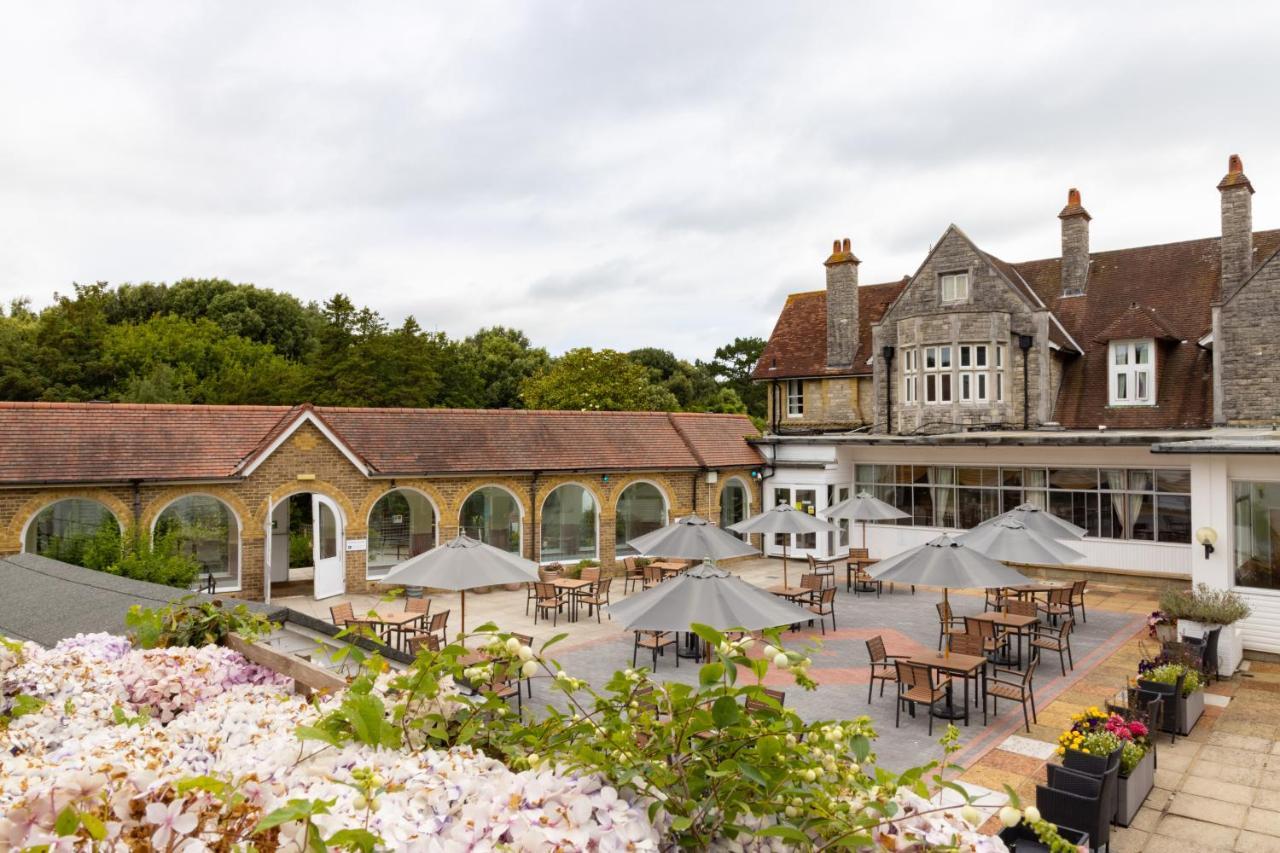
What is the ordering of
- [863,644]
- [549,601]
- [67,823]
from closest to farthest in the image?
[67,823], [863,644], [549,601]

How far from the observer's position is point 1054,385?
25.5 m

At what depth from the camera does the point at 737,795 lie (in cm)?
211

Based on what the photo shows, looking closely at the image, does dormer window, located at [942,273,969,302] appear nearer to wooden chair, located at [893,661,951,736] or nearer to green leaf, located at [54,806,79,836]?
wooden chair, located at [893,661,951,736]

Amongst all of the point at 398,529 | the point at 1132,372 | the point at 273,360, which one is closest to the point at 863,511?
the point at 1132,372

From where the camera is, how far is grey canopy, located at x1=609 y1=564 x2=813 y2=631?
9234 mm

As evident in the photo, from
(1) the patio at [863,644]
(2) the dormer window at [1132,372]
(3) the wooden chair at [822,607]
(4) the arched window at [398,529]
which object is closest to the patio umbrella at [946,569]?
(1) the patio at [863,644]

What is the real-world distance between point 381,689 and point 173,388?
1770 inches

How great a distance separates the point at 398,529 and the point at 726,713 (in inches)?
793

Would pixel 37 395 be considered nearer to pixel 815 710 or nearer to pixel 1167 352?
pixel 815 710

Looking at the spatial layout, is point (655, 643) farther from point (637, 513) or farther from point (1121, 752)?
point (637, 513)

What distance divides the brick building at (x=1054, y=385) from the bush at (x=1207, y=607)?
650 cm

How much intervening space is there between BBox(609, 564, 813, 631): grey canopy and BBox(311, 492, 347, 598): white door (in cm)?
1178

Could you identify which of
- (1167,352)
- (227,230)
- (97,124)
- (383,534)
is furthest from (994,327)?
(227,230)

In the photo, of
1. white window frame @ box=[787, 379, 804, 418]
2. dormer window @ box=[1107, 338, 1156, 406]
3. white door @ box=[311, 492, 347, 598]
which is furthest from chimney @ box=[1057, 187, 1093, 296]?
white door @ box=[311, 492, 347, 598]
